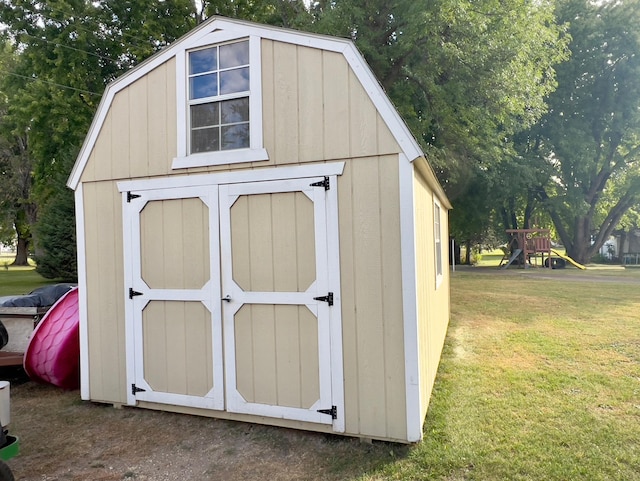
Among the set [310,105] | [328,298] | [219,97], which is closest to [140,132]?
[219,97]

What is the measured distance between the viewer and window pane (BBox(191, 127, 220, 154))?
4.14 meters

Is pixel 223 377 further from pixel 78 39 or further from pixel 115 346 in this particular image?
pixel 78 39

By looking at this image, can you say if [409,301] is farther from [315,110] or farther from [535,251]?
[535,251]

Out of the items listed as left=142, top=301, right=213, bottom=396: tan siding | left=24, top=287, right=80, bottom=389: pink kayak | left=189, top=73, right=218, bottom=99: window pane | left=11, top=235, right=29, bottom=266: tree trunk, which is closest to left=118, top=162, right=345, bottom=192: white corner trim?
left=189, top=73, right=218, bottom=99: window pane

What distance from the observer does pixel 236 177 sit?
4.00 m

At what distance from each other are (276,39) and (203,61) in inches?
30.3

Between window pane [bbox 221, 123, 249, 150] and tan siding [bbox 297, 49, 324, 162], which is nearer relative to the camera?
tan siding [bbox 297, 49, 324, 162]

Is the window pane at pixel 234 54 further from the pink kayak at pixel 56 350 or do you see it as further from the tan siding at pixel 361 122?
the pink kayak at pixel 56 350

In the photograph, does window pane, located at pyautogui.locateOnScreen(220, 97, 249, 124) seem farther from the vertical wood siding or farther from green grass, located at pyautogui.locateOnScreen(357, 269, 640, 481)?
green grass, located at pyautogui.locateOnScreen(357, 269, 640, 481)

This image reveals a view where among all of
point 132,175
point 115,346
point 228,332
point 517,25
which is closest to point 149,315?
point 115,346

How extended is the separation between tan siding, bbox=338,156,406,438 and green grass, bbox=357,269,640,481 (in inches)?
16.7

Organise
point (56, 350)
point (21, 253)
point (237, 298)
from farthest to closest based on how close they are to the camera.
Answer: point (21, 253), point (56, 350), point (237, 298)

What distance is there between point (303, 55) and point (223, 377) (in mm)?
2871

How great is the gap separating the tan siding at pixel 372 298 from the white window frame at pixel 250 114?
0.89 meters
